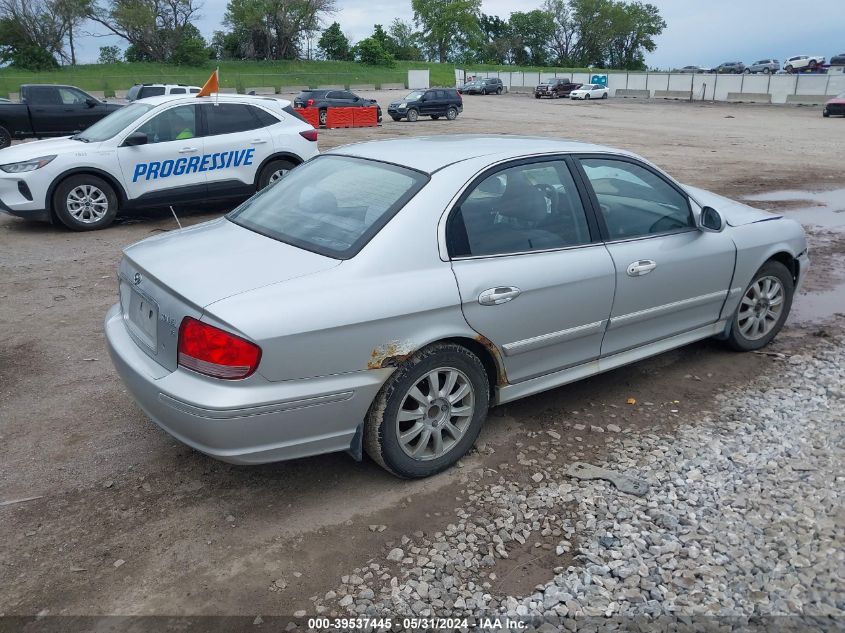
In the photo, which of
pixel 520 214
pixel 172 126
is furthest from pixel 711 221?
pixel 172 126

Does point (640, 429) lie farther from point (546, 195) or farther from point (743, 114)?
point (743, 114)

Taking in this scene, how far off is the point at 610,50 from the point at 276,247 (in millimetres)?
115729

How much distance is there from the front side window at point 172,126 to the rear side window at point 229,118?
235mm

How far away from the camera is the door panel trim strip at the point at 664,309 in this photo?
423 centimetres

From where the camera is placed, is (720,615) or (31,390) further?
(31,390)

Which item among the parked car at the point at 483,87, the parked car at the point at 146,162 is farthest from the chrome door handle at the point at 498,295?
the parked car at the point at 483,87

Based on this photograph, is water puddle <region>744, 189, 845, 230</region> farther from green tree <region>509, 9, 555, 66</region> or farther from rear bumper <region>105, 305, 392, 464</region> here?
green tree <region>509, 9, 555, 66</region>

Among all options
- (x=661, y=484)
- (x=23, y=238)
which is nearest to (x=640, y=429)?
(x=661, y=484)

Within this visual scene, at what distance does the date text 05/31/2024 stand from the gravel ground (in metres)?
6.88

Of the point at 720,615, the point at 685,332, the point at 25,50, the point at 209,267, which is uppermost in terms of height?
the point at 25,50

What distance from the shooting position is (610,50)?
108250 mm

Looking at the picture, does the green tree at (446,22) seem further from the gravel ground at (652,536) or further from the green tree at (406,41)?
the gravel ground at (652,536)

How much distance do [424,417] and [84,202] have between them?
7157 millimetres

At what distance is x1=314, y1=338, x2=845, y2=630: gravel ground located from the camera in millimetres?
2809
